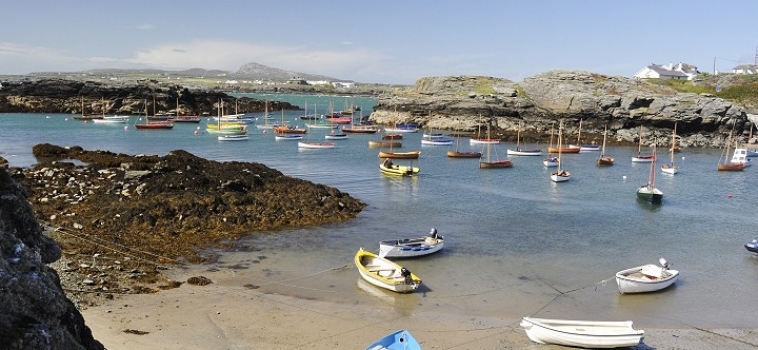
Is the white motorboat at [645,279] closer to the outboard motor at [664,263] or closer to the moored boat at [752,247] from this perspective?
the outboard motor at [664,263]

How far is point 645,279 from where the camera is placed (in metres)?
21.0

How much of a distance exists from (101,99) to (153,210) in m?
98.4

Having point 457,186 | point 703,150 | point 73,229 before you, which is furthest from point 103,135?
point 703,150

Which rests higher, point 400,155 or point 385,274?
point 400,155

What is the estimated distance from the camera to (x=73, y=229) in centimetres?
2427

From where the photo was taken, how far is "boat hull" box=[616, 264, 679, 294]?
67.7 feet

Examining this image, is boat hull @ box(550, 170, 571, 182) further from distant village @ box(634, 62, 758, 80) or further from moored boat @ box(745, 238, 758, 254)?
distant village @ box(634, 62, 758, 80)

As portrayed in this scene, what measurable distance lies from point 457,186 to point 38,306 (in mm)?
38982

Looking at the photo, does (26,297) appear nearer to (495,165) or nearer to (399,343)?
(399,343)

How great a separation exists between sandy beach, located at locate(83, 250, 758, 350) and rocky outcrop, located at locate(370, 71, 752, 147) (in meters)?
66.4

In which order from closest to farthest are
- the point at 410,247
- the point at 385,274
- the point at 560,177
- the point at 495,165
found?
the point at 385,274, the point at 410,247, the point at 560,177, the point at 495,165

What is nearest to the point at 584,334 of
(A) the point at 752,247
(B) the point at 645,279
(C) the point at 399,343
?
(B) the point at 645,279

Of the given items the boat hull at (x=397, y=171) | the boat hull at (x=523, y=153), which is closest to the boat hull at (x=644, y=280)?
the boat hull at (x=397, y=171)

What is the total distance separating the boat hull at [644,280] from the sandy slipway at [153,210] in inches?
547
